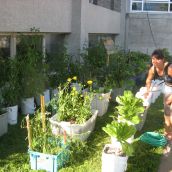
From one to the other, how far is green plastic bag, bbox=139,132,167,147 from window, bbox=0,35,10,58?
3.90 metres

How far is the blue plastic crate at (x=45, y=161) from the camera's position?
5.54 m

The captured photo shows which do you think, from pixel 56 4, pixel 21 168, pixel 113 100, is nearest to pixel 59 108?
pixel 21 168

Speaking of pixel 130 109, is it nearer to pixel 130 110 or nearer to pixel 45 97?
pixel 130 110

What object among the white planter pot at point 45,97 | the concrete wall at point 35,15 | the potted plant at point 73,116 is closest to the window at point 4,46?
the concrete wall at point 35,15

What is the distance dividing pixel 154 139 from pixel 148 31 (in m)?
12.2

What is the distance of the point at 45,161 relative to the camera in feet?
18.2

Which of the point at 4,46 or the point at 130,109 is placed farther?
the point at 4,46

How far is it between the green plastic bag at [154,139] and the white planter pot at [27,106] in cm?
275

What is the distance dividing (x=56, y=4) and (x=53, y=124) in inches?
208

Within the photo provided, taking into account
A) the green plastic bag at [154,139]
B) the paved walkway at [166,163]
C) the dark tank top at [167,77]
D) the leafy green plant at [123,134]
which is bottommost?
the paved walkway at [166,163]

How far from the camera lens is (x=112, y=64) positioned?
1106 cm

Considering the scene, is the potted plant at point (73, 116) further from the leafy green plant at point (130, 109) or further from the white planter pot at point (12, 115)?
the white planter pot at point (12, 115)

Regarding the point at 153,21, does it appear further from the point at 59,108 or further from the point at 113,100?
the point at 59,108

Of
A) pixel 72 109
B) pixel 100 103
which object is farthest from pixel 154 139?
pixel 100 103
